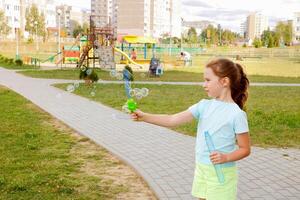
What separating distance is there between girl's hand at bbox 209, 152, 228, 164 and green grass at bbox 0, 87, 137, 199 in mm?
2826

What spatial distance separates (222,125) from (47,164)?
4.50 m

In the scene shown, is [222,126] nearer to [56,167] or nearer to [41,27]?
[56,167]

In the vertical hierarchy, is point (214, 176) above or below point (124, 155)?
above

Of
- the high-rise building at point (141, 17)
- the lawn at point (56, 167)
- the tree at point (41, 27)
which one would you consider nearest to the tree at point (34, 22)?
the tree at point (41, 27)

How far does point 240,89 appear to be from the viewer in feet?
10.2

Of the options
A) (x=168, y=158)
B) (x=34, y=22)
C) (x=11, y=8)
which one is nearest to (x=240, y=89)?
(x=168, y=158)

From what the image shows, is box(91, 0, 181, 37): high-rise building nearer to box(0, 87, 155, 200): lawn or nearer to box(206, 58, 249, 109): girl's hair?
box(0, 87, 155, 200): lawn

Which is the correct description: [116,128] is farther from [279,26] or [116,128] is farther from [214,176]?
[279,26]

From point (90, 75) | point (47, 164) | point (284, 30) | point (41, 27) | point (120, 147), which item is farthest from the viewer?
point (284, 30)

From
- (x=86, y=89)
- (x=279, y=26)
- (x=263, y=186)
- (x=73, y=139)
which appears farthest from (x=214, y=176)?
(x=279, y=26)

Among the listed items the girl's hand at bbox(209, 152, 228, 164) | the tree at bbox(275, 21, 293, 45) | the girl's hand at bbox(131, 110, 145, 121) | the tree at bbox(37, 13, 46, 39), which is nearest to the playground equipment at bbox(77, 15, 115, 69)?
the girl's hand at bbox(131, 110, 145, 121)

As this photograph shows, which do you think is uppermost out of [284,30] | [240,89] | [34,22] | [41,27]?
[34,22]

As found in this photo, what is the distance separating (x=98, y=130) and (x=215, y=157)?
7.18 meters

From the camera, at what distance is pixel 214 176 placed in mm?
3082
